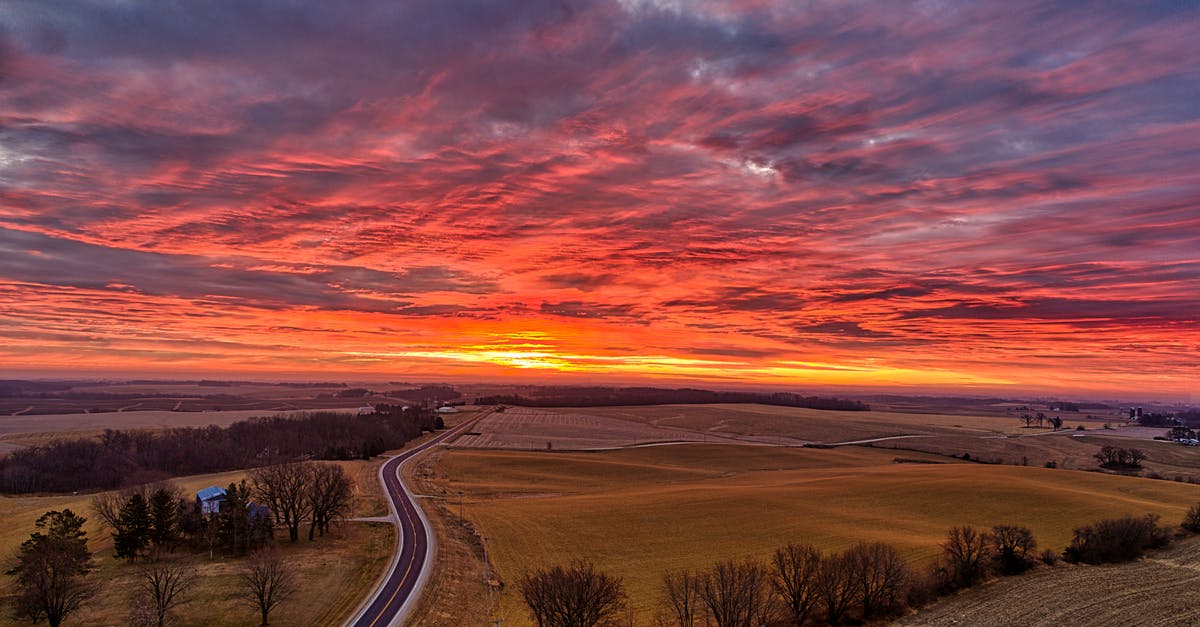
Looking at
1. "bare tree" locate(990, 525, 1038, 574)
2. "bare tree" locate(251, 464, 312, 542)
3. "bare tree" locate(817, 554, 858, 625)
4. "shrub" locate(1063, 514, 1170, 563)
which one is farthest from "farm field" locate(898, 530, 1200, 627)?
"bare tree" locate(251, 464, 312, 542)

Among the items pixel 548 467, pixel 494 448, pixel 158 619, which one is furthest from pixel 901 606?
pixel 494 448

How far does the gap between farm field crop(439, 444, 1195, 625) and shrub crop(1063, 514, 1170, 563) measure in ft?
12.2

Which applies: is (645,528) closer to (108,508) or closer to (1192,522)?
(1192,522)

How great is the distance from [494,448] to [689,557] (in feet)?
370

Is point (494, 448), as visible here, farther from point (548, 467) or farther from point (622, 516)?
point (622, 516)

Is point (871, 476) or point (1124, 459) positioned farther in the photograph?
point (1124, 459)

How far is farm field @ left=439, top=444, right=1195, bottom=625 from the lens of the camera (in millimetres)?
67812

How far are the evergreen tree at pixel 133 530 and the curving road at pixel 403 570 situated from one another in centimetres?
2994

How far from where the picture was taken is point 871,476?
11294 cm

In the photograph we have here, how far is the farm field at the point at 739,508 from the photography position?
6781 cm

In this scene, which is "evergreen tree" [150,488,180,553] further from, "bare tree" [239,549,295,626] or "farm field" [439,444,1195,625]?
"farm field" [439,444,1195,625]

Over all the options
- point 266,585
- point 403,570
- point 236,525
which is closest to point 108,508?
point 236,525

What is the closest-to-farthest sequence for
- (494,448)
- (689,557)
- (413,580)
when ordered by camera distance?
(413,580), (689,557), (494,448)

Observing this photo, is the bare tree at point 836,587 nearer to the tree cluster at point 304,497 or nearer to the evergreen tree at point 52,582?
the tree cluster at point 304,497
